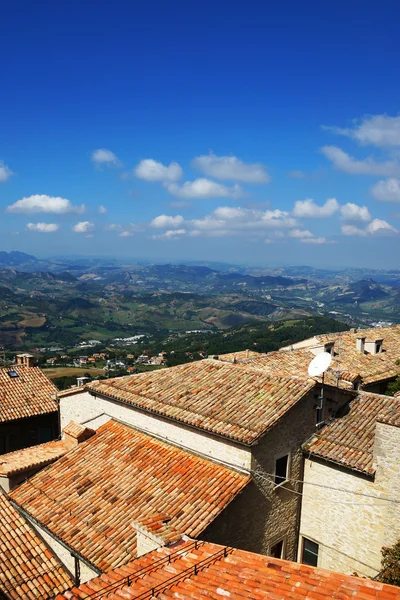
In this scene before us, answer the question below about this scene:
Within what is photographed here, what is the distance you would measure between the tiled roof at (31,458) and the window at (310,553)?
9.38 m

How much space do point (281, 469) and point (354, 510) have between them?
8.00ft

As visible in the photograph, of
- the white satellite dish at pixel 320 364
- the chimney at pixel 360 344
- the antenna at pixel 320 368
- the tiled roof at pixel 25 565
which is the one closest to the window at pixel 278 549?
the antenna at pixel 320 368

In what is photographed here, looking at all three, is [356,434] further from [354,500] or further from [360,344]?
[360,344]

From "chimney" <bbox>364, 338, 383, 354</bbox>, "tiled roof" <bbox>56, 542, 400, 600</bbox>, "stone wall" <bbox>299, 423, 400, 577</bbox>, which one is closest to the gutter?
"tiled roof" <bbox>56, 542, 400, 600</bbox>

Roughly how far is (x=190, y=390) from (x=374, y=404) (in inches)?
274

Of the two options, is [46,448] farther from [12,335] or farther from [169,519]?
[12,335]

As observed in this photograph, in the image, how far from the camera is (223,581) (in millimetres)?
7992

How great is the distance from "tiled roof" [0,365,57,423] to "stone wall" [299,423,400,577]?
1503 cm

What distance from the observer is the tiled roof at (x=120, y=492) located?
38.3ft

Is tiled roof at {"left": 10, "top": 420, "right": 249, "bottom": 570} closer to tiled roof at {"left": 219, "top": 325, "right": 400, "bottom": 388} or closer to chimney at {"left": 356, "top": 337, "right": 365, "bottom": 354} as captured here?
tiled roof at {"left": 219, "top": 325, "right": 400, "bottom": 388}

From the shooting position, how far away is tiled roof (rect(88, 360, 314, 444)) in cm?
1357

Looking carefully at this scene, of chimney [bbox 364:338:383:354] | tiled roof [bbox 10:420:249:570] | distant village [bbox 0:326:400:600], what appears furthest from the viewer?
chimney [bbox 364:338:383:354]

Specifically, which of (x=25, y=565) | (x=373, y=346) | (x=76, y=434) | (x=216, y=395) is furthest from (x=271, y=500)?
(x=373, y=346)

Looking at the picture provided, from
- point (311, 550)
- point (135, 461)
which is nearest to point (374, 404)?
Result: point (311, 550)
